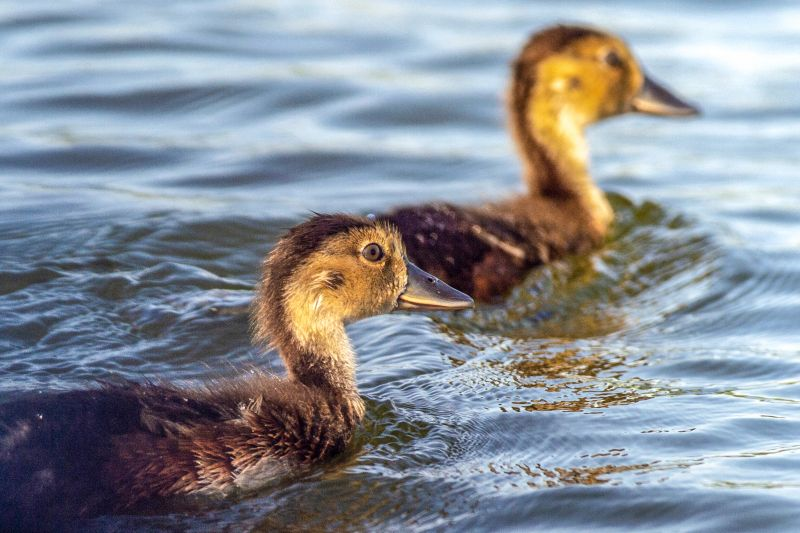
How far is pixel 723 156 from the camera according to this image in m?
12.2

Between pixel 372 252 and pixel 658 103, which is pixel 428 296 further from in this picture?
pixel 658 103

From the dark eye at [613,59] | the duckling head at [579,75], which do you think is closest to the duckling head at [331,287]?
the duckling head at [579,75]

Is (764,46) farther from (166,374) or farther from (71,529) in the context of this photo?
(71,529)

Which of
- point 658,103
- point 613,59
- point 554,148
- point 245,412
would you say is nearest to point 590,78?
point 613,59

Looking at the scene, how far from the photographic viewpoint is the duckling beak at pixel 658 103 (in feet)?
33.9

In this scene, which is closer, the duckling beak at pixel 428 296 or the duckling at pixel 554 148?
the duckling beak at pixel 428 296

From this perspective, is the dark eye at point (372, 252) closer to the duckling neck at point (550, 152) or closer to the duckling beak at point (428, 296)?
the duckling beak at point (428, 296)

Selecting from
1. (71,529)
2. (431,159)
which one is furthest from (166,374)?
(431,159)

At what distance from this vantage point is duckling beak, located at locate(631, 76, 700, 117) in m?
10.3

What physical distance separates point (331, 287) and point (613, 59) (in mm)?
4216

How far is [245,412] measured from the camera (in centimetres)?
585

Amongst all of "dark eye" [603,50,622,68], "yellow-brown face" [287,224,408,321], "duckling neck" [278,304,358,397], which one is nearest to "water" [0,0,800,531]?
"duckling neck" [278,304,358,397]

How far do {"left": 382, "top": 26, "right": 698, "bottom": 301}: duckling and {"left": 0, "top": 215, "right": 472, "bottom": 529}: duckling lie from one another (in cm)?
165

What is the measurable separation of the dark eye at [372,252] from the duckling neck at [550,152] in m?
3.08
